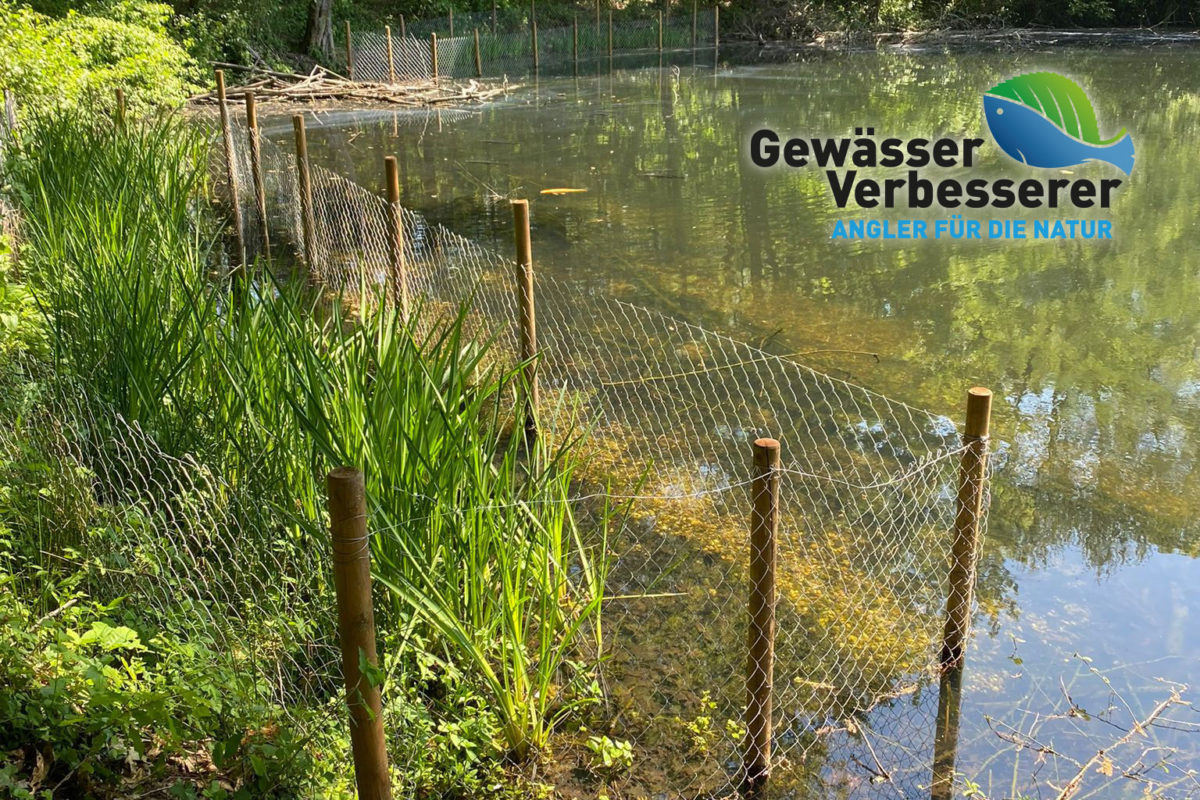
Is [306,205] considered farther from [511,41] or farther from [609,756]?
[511,41]

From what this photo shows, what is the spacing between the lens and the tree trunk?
1942cm

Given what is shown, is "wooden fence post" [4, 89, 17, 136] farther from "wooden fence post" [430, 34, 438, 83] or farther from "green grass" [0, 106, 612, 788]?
"wooden fence post" [430, 34, 438, 83]

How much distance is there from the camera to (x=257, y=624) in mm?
2543

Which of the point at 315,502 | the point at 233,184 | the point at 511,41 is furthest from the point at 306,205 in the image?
the point at 511,41

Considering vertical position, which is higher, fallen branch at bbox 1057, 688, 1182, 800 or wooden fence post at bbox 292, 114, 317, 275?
wooden fence post at bbox 292, 114, 317, 275

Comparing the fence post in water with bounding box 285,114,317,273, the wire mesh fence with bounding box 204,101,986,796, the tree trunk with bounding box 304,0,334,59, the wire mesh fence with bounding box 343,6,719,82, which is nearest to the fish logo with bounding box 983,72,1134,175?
the wire mesh fence with bounding box 204,101,986,796

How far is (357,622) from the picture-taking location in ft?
5.81

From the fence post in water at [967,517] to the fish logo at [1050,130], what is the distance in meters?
8.78

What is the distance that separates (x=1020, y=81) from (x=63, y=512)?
48.9 feet

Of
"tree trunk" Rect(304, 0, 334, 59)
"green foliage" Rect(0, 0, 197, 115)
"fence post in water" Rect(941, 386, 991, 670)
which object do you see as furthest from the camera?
"tree trunk" Rect(304, 0, 334, 59)

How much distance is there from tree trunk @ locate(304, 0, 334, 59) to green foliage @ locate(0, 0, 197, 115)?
7653mm

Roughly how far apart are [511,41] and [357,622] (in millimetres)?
22483

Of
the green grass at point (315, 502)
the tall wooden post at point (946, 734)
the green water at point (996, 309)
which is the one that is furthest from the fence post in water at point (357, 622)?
the tall wooden post at point (946, 734)

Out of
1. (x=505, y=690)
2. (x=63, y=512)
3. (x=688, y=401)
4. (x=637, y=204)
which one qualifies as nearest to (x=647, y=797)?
(x=505, y=690)
